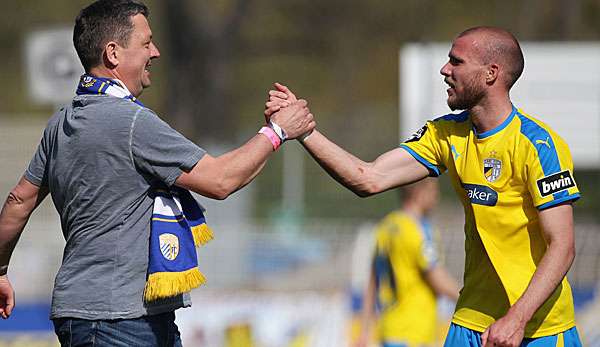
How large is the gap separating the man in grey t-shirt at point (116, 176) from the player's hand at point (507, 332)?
107 centimetres

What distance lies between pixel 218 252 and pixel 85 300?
37.9 feet

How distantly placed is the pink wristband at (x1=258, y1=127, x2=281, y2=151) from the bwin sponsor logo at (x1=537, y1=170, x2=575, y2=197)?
1021 millimetres

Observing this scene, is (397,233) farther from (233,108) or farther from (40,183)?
(233,108)

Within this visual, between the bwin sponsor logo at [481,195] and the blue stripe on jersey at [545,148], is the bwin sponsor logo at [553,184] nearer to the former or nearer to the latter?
the blue stripe on jersey at [545,148]

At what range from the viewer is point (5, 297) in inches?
192

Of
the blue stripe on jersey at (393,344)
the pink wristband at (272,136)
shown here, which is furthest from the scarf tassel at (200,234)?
the blue stripe on jersey at (393,344)

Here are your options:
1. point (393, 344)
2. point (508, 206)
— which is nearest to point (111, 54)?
point (508, 206)

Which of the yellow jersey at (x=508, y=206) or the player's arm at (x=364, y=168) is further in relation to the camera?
the player's arm at (x=364, y=168)

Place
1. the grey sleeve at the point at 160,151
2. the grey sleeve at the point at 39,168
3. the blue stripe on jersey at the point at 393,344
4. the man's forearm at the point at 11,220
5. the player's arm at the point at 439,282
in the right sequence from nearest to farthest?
the grey sleeve at the point at 160,151 → the grey sleeve at the point at 39,168 → the man's forearm at the point at 11,220 → the player's arm at the point at 439,282 → the blue stripe on jersey at the point at 393,344

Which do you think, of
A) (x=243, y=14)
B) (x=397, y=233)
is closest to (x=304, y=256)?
(x=397, y=233)

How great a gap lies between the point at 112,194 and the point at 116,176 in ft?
0.23

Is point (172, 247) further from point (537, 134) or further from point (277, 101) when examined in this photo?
point (537, 134)

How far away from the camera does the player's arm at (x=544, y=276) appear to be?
14.3 ft

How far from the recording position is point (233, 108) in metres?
31.4
